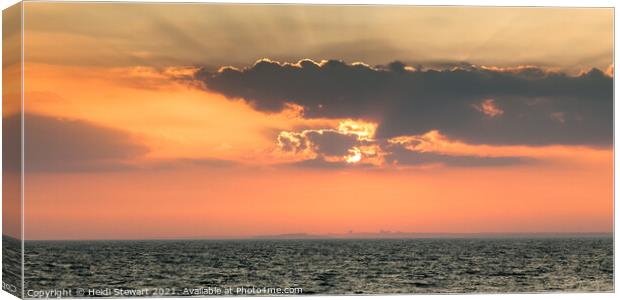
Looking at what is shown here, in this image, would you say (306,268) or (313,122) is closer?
(313,122)

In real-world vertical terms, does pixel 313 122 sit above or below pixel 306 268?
above

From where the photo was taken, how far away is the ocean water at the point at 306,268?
32.8 metres

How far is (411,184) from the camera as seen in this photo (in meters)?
35.2

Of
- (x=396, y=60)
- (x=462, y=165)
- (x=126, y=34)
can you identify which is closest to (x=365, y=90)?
(x=396, y=60)

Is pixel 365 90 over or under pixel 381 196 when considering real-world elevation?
over

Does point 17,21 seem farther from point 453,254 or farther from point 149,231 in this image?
point 453,254

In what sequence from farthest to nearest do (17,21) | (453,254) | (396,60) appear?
(453,254) → (396,60) → (17,21)

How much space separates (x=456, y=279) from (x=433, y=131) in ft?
11.1

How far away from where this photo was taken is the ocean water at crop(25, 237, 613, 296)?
32844 mm

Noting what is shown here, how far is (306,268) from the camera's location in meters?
34.6

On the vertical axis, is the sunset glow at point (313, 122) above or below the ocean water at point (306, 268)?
above

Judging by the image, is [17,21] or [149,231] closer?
[17,21]

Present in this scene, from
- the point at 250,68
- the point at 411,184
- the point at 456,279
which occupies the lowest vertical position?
the point at 456,279

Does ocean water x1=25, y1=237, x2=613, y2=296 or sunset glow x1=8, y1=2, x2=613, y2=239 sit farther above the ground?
sunset glow x1=8, y1=2, x2=613, y2=239
